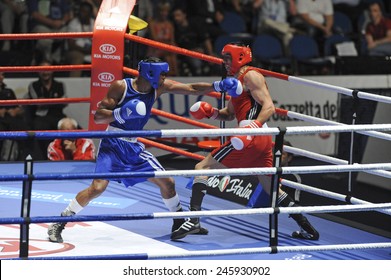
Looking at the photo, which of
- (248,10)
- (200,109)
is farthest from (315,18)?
(200,109)

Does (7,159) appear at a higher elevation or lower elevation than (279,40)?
lower

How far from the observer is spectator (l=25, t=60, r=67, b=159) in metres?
9.68

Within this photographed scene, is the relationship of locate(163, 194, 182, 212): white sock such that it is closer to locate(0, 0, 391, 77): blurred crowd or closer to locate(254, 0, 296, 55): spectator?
locate(0, 0, 391, 77): blurred crowd

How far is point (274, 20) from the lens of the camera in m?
12.4

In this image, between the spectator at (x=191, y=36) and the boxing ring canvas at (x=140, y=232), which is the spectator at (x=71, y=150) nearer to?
the boxing ring canvas at (x=140, y=232)

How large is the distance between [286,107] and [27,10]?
3.18 meters

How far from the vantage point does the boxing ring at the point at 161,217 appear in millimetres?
5082

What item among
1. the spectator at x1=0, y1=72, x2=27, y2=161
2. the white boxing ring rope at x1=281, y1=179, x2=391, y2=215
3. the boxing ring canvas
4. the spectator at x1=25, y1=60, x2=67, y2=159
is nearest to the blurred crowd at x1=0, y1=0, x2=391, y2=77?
the spectator at x1=25, y1=60, x2=67, y2=159

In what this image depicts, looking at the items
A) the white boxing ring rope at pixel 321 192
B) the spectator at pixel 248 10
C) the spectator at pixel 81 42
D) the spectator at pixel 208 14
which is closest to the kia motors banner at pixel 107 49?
the white boxing ring rope at pixel 321 192

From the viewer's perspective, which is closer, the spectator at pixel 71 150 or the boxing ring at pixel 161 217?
the boxing ring at pixel 161 217

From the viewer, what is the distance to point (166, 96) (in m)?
10.6

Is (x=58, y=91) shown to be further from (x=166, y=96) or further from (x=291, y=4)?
(x=291, y=4)

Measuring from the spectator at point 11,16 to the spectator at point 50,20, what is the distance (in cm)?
12
